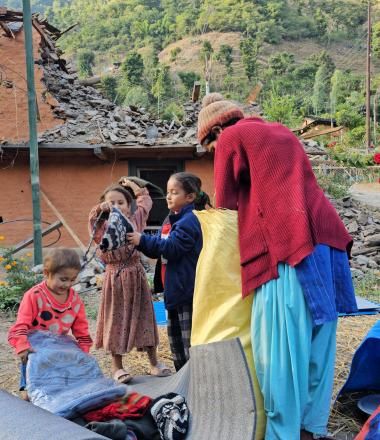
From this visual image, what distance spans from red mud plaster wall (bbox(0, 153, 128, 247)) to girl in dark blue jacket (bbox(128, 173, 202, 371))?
764cm

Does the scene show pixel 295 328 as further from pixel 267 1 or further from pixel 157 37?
pixel 267 1

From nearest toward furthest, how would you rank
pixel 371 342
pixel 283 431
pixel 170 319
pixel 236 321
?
pixel 283 431 → pixel 236 321 → pixel 371 342 → pixel 170 319

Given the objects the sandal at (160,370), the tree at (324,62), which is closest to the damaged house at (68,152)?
the sandal at (160,370)

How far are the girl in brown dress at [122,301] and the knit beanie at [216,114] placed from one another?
1103mm

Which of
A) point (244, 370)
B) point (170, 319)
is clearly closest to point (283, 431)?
point (244, 370)

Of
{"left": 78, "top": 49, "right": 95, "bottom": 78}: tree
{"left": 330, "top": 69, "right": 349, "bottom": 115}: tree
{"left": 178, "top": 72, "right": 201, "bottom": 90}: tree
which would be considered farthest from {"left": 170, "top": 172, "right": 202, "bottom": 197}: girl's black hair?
{"left": 78, "top": 49, "right": 95, "bottom": 78}: tree

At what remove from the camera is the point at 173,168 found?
11.1 m

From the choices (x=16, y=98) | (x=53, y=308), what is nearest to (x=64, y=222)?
(x=16, y=98)

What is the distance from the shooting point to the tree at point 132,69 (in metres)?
54.3

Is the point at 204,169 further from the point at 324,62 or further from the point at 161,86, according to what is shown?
the point at 324,62

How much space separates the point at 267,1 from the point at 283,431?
9621cm

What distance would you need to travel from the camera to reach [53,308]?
3.07 meters

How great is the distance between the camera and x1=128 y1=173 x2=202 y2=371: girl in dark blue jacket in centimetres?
335

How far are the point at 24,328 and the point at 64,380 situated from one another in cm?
37
